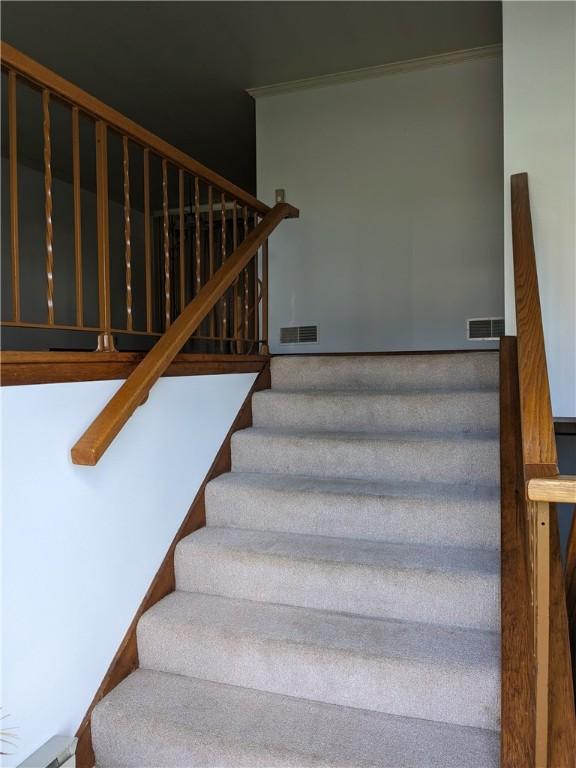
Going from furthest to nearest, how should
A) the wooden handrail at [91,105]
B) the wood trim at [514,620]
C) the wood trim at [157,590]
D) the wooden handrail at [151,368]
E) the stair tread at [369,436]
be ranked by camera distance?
the stair tread at [369,436] < the wood trim at [157,590] < the wooden handrail at [151,368] < the wooden handrail at [91,105] < the wood trim at [514,620]

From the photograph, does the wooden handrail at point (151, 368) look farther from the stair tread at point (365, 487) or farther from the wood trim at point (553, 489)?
the wood trim at point (553, 489)

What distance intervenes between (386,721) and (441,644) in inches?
10.4

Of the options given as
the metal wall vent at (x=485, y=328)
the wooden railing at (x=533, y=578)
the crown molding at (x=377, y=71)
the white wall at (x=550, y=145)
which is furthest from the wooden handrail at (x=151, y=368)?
the crown molding at (x=377, y=71)

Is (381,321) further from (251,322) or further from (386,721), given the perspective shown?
(386,721)

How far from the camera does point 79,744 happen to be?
1.59 metres

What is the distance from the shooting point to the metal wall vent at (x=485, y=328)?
3.84 meters

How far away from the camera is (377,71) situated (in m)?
3.86

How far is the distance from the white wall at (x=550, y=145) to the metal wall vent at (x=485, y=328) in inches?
56.7

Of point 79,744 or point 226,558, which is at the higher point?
point 226,558

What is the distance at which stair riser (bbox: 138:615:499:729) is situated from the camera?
1.48 m

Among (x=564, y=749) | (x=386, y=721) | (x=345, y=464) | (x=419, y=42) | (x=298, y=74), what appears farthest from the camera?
(x=298, y=74)

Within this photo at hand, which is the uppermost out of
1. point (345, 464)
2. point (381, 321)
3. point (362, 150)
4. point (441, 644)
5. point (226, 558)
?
point (362, 150)

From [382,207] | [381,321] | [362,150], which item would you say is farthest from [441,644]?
[362,150]

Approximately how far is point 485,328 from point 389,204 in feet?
3.72
